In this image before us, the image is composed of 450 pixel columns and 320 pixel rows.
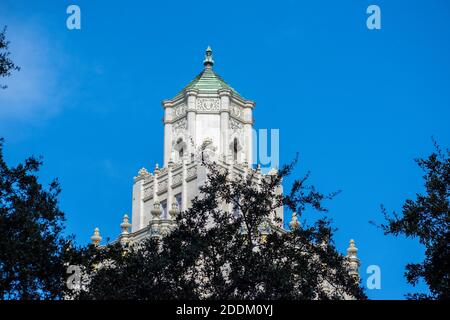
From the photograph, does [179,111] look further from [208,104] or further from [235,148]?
[235,148]

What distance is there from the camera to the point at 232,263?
35562mm

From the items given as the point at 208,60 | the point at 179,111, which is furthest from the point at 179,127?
the point at 208,60

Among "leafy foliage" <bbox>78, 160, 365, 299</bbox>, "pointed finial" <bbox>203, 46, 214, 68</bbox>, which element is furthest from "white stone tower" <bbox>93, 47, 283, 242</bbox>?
"leafy foliage" <bbox>78, 160, 365, 299</bbox>

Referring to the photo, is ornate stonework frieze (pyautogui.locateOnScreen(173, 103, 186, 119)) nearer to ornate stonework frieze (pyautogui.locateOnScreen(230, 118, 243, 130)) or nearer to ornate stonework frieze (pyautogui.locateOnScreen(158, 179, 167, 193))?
ornate stonework frieze (pyautogui.locateOnScreen(230, 118, 243, 130))

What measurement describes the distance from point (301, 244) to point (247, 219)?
7.28 feet

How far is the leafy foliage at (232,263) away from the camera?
34125mm

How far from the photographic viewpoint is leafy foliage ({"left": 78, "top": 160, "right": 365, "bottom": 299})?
34125 mm

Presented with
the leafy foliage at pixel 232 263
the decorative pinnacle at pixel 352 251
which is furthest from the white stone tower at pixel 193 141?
the leafy foliage at pixel 232 263

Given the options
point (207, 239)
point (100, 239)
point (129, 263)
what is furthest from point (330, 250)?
point (100, 239)

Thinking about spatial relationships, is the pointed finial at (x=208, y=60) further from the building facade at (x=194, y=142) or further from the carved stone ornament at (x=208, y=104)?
the carved stone ornament at (x=208, y=104)

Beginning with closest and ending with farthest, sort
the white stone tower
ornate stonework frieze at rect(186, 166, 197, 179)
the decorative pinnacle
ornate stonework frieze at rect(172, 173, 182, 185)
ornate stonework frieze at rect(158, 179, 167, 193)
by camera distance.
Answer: the decorative pinnacle → ornate stonework frieze at rect(186, 166, 197, 179) → the white stone tower → ornate stonework frieze at rect(172, 173, 182, 185) → ornate stonework frieze at rect(158, 179, 167, 193)

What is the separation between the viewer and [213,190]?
38.0 metres

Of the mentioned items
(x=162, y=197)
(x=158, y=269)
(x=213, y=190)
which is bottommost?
(x=158, y=269)
